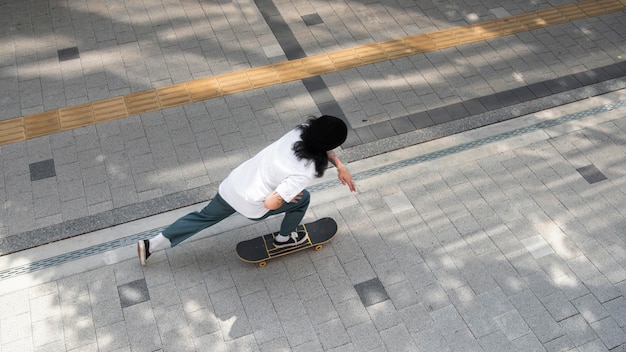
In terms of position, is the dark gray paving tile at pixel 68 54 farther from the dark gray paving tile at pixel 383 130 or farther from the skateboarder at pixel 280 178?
the dark gray paving tile at pixel 383 130

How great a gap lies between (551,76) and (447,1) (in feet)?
7.15

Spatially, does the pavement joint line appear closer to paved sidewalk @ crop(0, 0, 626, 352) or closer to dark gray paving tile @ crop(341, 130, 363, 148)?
paved sidewalk @ crop(0, 0, 626, 352)

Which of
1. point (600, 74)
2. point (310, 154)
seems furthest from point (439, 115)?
point (310, 154)

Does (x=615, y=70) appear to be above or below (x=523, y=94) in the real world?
above

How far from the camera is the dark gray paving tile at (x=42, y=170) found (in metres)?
6.77

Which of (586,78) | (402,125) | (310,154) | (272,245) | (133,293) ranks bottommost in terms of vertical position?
(133,293)

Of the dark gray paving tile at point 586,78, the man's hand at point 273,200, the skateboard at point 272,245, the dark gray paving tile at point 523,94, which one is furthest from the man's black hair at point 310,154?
the dark gray paving tile at point 586,78

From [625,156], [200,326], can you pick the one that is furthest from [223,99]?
[625,156]

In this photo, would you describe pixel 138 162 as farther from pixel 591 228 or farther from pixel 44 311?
pixel 591 228

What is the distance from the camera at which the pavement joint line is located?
5969 millimetres

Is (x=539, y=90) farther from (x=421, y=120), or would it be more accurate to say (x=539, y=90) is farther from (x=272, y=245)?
(x=272, y=245)

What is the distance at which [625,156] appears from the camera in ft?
24.2

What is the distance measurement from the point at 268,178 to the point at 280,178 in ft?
0.41

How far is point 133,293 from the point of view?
5785 millimetres
